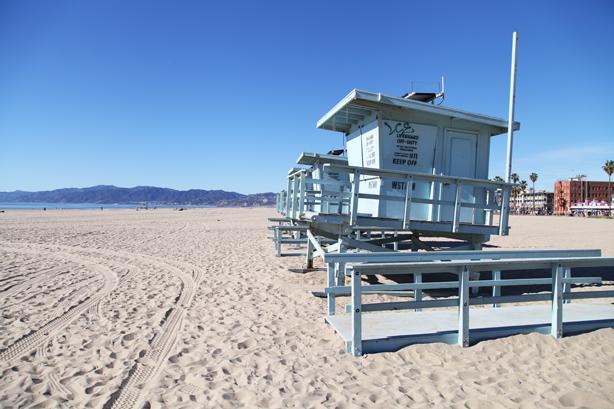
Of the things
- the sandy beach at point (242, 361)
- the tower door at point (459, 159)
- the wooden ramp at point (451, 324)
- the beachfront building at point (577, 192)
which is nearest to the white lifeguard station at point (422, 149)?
the tower door at point (459, 159)

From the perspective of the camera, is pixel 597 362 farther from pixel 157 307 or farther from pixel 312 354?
pixel 157 307

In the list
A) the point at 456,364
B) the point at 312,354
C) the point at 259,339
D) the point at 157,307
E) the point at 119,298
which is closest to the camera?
the point at 456,364

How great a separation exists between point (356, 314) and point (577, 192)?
13466cm

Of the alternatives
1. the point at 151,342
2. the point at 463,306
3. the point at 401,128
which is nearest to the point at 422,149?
the point at 401,128

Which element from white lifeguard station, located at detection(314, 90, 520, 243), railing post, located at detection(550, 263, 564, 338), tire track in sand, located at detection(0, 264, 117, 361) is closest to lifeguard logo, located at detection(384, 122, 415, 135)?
white lifeguard station, located at detection(314, 90, 520, 243)

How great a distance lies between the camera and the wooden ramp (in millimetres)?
3816

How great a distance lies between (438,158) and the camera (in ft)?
26.6

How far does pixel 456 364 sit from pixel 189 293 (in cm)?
493

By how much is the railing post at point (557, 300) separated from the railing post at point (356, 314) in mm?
2381

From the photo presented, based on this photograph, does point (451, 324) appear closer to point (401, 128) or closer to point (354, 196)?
point (354, 196)

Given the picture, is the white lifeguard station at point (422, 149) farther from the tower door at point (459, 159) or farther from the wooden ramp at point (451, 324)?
the wooden ramp at point (451, 324)

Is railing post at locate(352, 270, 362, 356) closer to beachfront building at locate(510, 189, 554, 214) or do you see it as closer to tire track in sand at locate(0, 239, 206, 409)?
tire track in sand at locate(0, 239, 206, 409)

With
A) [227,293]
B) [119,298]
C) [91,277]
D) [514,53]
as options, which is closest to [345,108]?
[514,53]

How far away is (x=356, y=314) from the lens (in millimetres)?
3547
